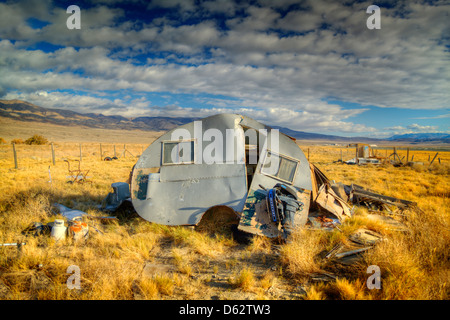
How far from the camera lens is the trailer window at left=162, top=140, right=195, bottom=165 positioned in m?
6.82

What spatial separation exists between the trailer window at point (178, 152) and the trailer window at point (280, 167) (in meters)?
2.11

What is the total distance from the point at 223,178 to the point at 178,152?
154 cm

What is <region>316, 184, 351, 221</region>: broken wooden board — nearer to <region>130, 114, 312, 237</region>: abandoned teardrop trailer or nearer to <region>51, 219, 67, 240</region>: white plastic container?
<region>130, 114, 312, 237</region>: abandoned teardrop trailer

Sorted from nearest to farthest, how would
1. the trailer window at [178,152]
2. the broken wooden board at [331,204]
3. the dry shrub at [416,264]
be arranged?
the dry shrub at [416,264]
the trailer window at [178,152]
the broken wooden board at [331,204]

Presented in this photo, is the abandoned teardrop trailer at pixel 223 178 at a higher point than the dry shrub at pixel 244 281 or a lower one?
higher

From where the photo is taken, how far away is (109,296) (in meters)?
3.75

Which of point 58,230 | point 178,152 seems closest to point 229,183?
point 178,152

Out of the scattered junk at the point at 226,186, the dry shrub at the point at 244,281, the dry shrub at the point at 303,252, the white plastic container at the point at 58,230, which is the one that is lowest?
the dry shrub at the point at 244,281

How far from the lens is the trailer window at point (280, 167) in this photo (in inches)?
264

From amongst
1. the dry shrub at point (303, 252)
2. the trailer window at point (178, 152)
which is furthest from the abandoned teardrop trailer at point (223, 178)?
the dry shrub at point (303, 252)

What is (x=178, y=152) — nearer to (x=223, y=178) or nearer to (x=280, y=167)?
(x=223, y=178)

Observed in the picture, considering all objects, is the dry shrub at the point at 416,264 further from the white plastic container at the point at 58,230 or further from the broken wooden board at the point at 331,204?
the white plastic container at the point at 58,230

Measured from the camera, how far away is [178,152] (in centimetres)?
689

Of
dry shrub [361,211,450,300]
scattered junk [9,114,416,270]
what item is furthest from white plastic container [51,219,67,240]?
dry shrub [361,211,450,300]
